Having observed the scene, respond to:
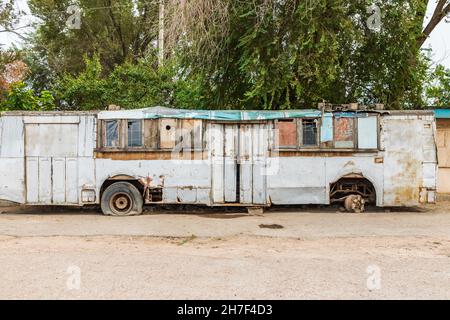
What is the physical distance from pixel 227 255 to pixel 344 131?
5.55m

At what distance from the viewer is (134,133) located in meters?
11.4

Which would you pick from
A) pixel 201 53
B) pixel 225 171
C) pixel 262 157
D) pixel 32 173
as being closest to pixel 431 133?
pixel 262 157

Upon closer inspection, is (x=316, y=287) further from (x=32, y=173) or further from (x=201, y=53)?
(x=201, y=53)

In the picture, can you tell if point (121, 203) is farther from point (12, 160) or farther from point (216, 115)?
point (216, 115)

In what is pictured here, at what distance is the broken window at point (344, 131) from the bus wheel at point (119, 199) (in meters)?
5.26

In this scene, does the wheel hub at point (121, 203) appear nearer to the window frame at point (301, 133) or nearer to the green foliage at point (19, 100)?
the window frame at point (301, 133)

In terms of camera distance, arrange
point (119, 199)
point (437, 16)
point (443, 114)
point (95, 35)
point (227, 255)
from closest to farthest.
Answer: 1. point (227, 255)
2. point (119, 199)
3. point (443, 114)
4. point (437, 16)
5. point (95, 35)

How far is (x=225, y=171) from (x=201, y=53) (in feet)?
16.2

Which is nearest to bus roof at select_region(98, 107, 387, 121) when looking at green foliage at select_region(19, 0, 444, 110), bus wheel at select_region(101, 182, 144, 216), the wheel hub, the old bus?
the old bus

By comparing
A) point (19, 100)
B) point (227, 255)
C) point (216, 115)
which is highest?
point (19, 100)

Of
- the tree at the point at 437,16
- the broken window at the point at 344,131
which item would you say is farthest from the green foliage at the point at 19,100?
the tree at the point at 437,16

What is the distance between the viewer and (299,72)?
43.3 feet

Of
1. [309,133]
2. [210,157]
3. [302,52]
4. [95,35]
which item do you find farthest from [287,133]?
[95,35]

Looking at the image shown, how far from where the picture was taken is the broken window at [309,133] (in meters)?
11.4
